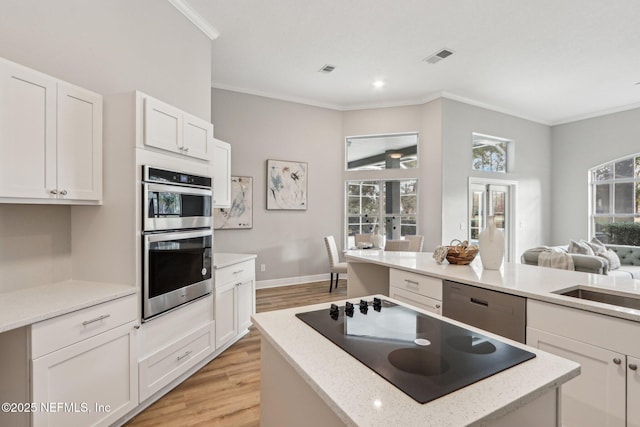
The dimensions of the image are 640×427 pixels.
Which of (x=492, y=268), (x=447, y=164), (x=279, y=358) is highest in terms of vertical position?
(x=447, y=164)

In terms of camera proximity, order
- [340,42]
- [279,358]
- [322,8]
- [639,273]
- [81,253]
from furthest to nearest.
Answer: [639,273] < [340,42] < [322,8] < [81,253] < [279,358]

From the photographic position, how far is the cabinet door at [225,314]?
285cm

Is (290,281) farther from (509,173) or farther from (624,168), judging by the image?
(624,168)

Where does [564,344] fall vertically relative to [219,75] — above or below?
below

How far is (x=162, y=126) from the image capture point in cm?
226

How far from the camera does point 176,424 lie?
1.99m

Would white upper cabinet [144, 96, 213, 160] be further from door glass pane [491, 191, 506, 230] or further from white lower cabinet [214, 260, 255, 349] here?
door glass pane [491, 191, 506, 230]

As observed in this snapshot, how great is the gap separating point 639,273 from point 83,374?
22.3ft

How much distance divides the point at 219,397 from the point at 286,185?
12.5 feet

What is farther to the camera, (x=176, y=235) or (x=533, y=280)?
(x=176, y=235)

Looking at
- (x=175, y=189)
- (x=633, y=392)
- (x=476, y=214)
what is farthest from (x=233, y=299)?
(x=476, y=214)

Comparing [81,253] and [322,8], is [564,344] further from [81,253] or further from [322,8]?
[322,8]

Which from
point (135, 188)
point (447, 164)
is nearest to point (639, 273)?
point (447, 164)

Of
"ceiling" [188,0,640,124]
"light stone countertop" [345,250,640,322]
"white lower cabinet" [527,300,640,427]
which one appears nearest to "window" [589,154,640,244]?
"ceiling" [188,0,640,124]
